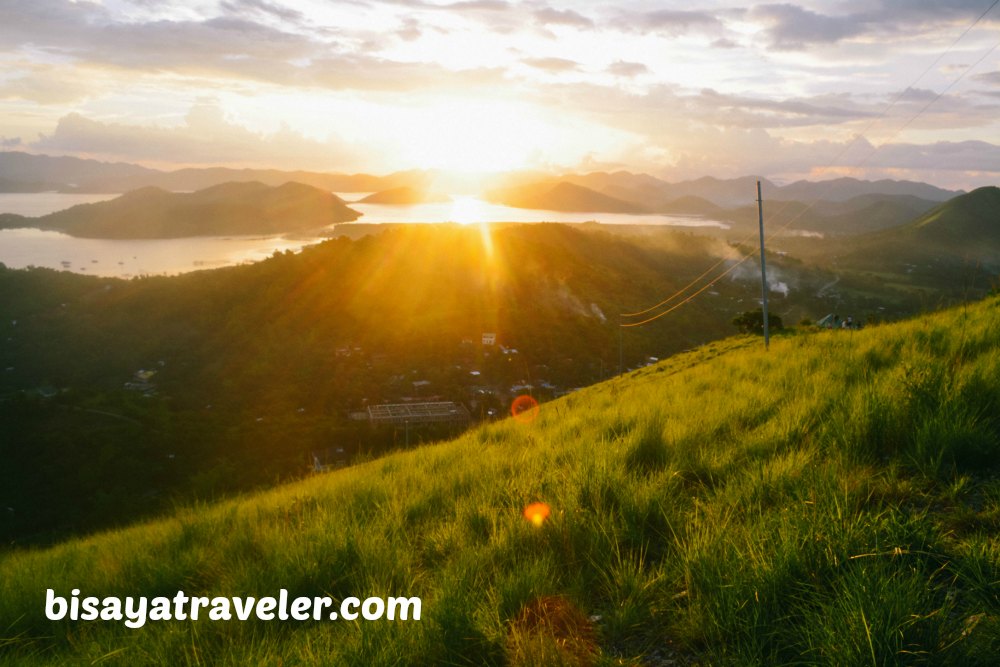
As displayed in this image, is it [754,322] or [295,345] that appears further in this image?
[295,345]

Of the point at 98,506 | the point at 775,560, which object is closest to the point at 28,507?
the point at 98,506

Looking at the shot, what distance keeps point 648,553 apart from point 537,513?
2.78ft

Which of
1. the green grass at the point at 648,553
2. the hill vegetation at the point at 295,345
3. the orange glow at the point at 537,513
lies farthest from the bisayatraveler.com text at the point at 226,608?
the hill vegetation at the point at 295,345

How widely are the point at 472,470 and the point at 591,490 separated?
1.83 m

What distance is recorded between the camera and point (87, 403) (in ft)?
245

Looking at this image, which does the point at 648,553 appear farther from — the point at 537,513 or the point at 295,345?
the point at 295,345

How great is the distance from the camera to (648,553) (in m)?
3.29

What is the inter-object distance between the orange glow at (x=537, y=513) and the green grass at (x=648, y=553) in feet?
0.30

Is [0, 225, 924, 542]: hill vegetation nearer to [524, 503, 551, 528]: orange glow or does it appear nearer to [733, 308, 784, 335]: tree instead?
[733, 308, 784, 335]: tree

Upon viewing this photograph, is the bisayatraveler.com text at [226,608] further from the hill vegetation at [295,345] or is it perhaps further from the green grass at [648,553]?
the hill vegetation at [295,345]

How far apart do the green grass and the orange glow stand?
0.09 metres

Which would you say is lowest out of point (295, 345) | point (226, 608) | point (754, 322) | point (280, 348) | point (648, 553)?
point (280, 348)

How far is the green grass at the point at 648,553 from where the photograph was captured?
7.55 ft

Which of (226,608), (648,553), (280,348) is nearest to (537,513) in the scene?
(648,553)
